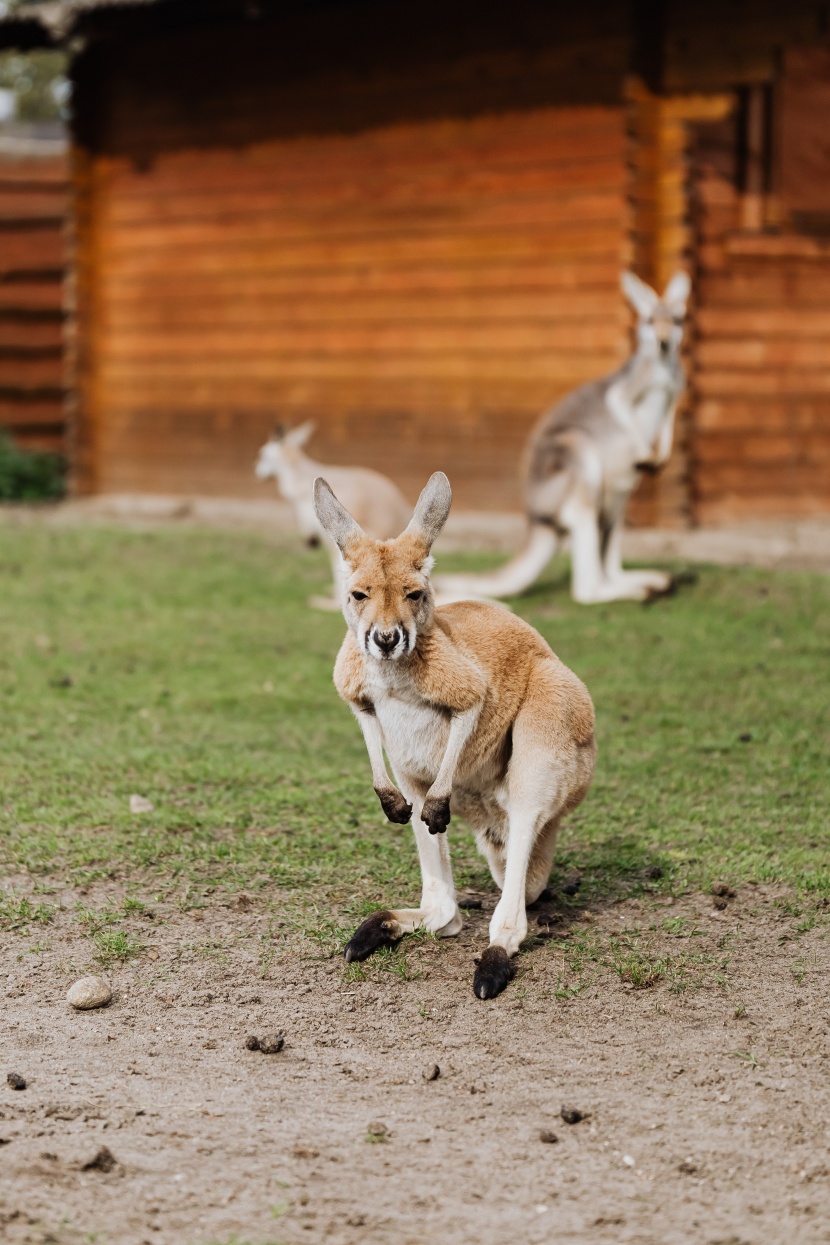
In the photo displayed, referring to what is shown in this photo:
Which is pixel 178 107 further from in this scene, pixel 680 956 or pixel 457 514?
Result: pixel 680 956

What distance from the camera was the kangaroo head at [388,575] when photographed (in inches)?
121

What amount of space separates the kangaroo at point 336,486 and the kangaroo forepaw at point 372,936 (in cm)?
399

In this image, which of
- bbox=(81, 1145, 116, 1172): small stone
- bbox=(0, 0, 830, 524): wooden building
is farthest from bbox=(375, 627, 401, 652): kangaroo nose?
bbox=(0, 0, 830, 524): wooden building

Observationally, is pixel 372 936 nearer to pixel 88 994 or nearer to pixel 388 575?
pixel 88 994

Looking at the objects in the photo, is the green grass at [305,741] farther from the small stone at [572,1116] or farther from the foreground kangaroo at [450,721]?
the small stone at [572,1116]

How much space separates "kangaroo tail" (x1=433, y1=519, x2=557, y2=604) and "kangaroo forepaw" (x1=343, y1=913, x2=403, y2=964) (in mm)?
4450

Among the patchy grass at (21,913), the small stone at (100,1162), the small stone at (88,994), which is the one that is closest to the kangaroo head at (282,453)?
the patchy grass at (21,913)

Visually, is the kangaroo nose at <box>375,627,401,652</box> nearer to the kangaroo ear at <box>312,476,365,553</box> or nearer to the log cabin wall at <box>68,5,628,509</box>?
the kangaroo ear at <box>312,476,365,553</box>

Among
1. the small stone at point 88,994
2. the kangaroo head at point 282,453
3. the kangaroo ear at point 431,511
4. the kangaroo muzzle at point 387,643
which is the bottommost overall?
the small stone at point 88,994

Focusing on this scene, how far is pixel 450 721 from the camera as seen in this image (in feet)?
10.7

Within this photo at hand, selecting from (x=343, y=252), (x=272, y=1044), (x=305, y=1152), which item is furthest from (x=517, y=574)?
(x=305, y=1152)

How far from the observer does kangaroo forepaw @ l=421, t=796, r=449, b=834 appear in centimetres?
320

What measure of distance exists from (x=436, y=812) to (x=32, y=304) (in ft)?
36.1

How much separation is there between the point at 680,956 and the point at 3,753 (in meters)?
2.73
